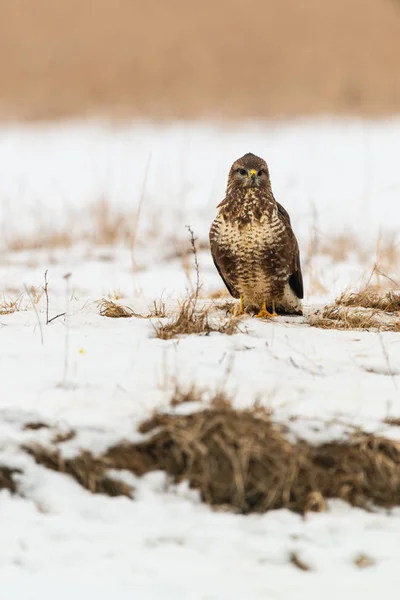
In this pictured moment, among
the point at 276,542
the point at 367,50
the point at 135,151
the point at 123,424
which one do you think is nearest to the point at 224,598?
the point at 276,542

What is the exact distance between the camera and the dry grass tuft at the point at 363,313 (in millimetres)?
4004

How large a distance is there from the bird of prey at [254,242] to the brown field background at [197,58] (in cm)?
1122

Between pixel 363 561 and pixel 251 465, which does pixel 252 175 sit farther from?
pixel 363 561

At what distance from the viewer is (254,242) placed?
13.6ft

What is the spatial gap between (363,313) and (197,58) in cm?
1577

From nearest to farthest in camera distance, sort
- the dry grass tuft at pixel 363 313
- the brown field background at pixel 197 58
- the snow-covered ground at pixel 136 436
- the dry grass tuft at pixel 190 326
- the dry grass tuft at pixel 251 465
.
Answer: the snow-covered ground at pixel 136 436, the dry grass tuft at pixel 251 465, the dry grass tuft at pixel 190 326, the dry grass tuft at pixel 363 313, the brown field background at pixel 197 58

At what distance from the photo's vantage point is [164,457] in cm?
277

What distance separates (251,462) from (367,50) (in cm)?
1808

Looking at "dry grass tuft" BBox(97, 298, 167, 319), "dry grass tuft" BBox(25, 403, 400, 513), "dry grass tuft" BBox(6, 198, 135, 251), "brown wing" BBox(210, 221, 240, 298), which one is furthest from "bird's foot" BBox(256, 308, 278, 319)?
"dry grass tuft" BBox(6, 198, 135, 251)

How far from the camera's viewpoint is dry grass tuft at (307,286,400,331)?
400 cm

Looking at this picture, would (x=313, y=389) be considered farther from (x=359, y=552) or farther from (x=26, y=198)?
(x=26, y=198)

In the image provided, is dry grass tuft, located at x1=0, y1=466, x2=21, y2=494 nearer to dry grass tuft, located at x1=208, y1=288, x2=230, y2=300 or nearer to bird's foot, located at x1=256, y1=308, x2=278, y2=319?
bird's foot, located at x1=256, y1=308, x2=278, y2=319

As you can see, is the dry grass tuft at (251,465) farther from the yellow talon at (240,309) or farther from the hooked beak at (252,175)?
the hooked beak at (252,175)

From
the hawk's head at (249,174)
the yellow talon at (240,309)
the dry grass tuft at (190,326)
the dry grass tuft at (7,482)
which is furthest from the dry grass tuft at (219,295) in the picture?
the dry grass tuft at (7,482)
